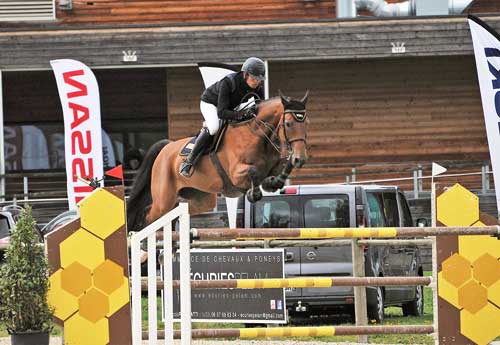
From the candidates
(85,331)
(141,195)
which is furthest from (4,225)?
(85,331)

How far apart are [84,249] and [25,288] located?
0.55 meters

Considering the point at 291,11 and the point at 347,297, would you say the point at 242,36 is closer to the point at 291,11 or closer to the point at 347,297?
the point at 291,11

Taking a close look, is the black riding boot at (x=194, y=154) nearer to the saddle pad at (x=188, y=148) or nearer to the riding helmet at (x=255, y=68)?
the saddle pad at (x=188, y=148)

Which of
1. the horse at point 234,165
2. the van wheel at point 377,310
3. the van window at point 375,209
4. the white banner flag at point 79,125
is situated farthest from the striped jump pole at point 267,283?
the white banner flag at point 79,125

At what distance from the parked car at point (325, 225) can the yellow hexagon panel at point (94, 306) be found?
4.30 meters

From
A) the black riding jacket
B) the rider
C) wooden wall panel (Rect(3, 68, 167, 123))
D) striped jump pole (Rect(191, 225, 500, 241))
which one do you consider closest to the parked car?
the rider

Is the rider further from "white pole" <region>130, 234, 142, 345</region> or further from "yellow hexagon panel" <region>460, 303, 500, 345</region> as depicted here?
"yellow hexagon panel" <region>460, 303, 500, 345</region>

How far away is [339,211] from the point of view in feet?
43.3

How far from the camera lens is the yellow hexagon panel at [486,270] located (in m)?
9.41

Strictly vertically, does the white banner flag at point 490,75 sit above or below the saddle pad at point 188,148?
above

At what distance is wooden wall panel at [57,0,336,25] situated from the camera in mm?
28750

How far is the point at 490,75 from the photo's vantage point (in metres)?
14.0

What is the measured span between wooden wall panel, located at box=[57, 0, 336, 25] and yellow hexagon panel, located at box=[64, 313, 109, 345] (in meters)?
20.4

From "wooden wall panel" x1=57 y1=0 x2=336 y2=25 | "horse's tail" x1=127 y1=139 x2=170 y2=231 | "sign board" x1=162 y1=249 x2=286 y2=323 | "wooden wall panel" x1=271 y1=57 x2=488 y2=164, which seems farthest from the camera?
"wooden wall panel" x1=57 y1=0 x2=336 y2=25
